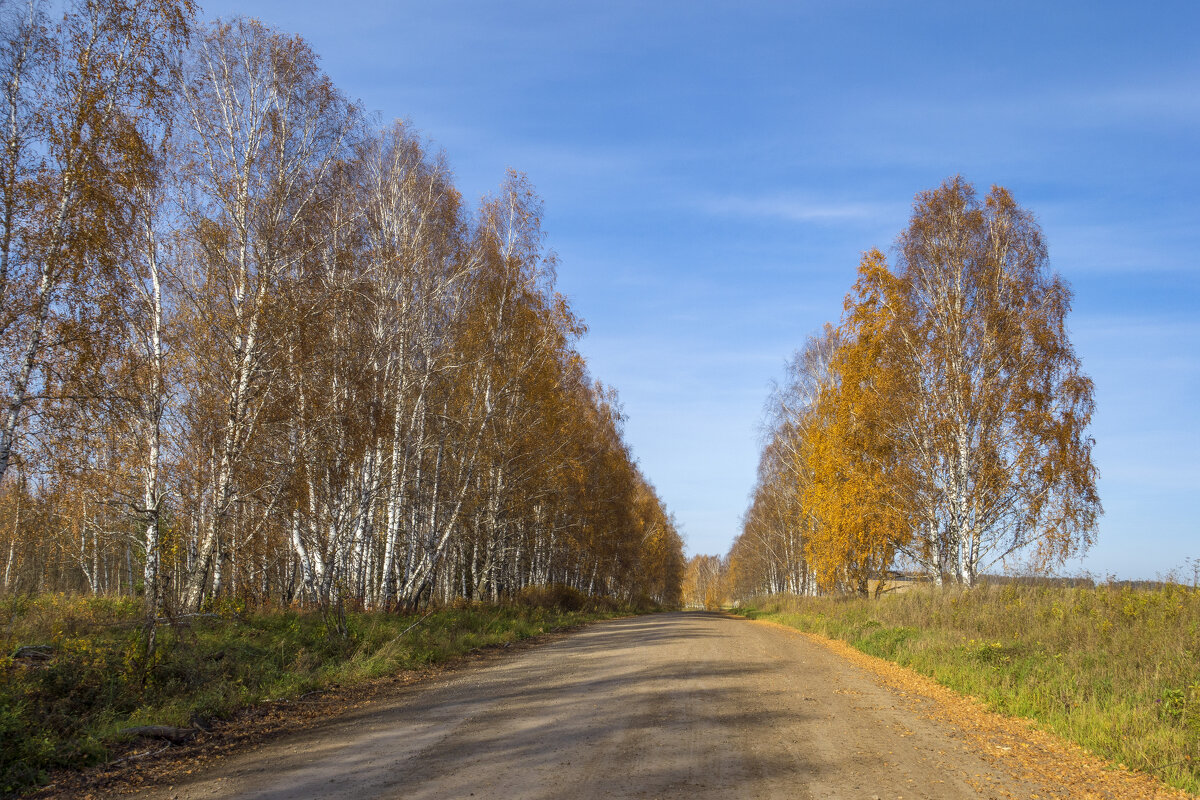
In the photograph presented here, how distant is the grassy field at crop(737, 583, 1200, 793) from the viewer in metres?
7.37

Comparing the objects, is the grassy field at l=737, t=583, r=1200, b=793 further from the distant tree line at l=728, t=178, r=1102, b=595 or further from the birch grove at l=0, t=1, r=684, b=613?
the birch grove at l=0, t=1, r=684, b=613

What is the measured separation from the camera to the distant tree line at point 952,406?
18953 millimetres

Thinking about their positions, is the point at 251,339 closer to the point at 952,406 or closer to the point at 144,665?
the point at 144,665

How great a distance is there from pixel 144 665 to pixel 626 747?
20.0ft

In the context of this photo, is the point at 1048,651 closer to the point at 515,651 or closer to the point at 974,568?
the point at 974,568

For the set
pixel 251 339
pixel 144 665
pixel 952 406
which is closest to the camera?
pixel 144 665

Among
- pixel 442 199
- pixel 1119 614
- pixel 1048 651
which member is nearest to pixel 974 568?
pixel 1119 614

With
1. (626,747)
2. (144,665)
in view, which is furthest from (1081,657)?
(144,665)

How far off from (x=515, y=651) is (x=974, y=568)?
41.6 feet

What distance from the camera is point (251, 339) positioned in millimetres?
13258

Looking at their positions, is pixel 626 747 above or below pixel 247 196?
below

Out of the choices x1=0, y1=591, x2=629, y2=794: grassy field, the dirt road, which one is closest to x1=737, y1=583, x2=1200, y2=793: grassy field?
the dirt road

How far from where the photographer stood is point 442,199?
20766 millimetres

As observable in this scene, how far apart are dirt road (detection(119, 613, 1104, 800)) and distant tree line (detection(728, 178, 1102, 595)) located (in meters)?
10.3
